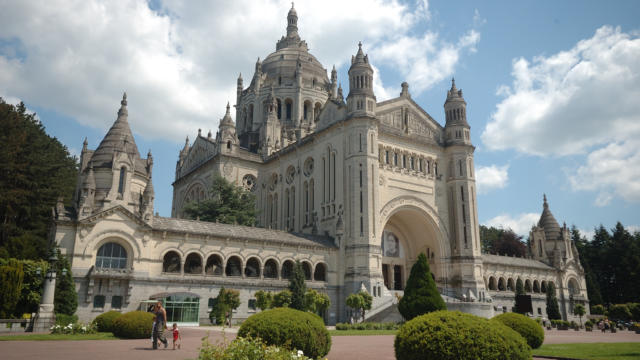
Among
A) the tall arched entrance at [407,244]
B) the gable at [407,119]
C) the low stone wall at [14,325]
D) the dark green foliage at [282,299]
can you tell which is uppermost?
the gable at [407,119]

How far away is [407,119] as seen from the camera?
59188 millimetres

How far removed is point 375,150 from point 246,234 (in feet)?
52.4

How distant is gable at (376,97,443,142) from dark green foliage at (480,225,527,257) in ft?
121

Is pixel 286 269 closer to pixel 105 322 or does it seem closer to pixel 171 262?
pixel 171 262

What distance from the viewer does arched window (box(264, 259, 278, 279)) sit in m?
47.4

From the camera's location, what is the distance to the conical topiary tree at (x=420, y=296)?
3603 cm

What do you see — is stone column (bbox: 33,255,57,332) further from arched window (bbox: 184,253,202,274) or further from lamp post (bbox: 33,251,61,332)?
arched window (bbox: 184,253,202,274)

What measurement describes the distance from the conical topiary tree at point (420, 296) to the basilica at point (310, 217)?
7526 millimetres

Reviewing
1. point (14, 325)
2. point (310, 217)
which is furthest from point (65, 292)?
point (310, 217)

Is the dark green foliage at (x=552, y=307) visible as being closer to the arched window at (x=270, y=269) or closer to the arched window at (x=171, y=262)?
the arched window at (x=270, y=269)

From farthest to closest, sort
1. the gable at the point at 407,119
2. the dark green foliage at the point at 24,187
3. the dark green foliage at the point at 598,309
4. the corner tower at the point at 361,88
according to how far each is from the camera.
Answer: the dark green foliage at the point at 598,309, the gable at the point at 407,119, the corner tower at the point at 361,88, the dark green foliage at the point at 24,187

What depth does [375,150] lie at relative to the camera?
5166 cm

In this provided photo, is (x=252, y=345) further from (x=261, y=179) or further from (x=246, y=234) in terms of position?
(x=261, y=179)

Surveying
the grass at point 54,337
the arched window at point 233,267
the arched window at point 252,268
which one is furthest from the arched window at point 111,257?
the grass at point 54,337
